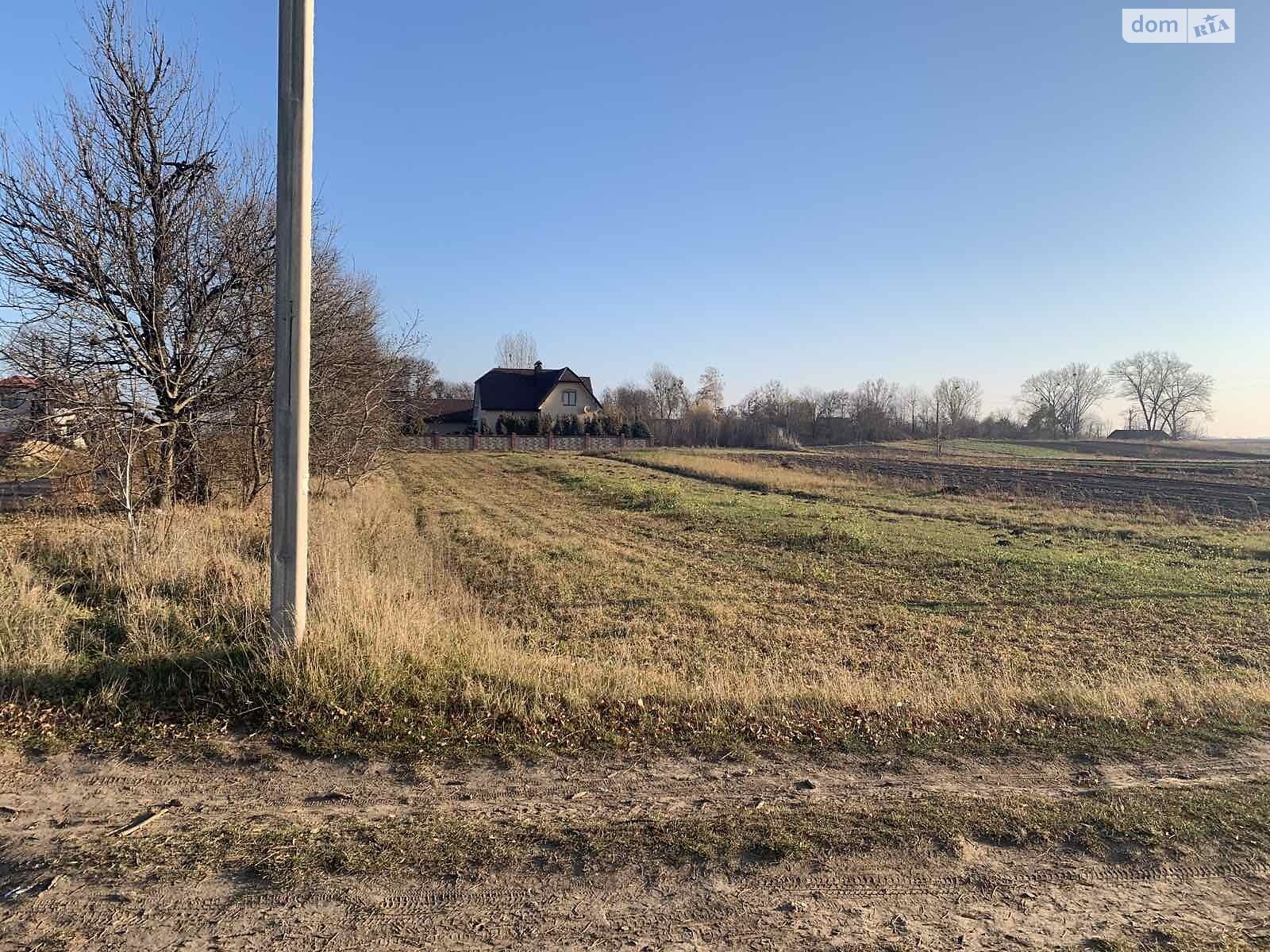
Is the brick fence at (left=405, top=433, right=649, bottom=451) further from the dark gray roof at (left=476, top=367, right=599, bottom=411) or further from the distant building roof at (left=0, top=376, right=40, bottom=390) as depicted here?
the distant building roof at (left=0, top=376, right=40, bottom=390)

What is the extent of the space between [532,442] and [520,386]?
39.6 feet

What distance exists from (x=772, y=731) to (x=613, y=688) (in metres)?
1.31

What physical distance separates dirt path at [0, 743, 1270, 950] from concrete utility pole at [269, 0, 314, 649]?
147 cm

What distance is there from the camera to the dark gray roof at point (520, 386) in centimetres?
7519

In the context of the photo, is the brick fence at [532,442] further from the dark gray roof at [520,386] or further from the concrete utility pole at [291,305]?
the concrete utility pole at [291,305]

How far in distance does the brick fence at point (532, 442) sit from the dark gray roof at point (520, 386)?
7944 mm

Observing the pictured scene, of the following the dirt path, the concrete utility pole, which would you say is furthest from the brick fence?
the dirt path

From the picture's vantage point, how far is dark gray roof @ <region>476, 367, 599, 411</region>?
7519 cm

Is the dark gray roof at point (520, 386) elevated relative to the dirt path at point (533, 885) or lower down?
elevated

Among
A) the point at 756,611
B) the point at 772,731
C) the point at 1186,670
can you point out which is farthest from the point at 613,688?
the point at 1186,670

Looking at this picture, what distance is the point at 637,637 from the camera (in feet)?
29.3

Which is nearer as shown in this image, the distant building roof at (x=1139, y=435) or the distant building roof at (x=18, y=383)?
the distant building roof at (x=18, y=383)

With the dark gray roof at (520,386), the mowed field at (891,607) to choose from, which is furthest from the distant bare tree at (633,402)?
the mowed field at (891,607)

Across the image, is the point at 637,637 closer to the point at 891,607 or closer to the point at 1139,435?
the point at 891,607
